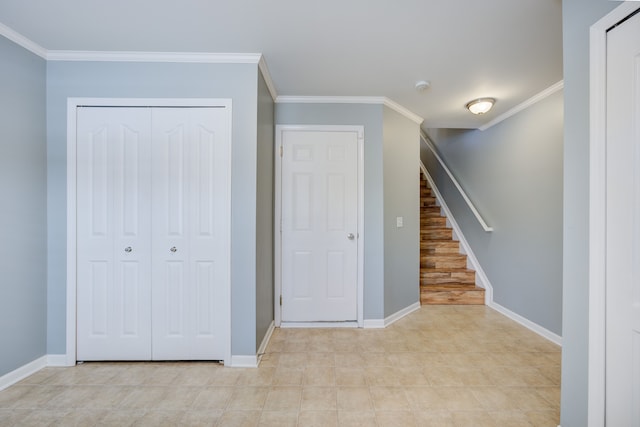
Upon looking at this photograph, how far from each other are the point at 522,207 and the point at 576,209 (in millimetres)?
2018

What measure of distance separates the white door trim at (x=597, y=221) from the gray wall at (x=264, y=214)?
2063mm

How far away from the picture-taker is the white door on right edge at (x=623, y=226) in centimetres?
122

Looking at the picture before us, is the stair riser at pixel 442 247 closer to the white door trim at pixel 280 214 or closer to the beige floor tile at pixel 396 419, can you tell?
the white door trim at pixel 280 214

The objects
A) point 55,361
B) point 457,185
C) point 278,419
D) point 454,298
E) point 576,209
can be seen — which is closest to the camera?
point 576,209

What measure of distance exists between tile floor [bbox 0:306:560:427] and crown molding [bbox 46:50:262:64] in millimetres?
2408

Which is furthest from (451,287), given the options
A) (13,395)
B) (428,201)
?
(13,395)

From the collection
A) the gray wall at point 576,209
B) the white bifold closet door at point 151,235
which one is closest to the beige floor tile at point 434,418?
the gray wall at point 576,209

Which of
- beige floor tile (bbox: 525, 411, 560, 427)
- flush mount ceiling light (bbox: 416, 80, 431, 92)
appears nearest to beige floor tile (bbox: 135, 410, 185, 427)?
beige floor tile (bbox: 525, 411, 560, 427)

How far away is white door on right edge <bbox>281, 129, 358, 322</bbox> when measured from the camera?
3.11 metres

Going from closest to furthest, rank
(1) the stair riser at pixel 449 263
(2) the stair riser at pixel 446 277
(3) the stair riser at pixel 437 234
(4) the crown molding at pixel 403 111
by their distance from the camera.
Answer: (4) the crown molding at pixel 403 111 → (2) the stair riser at pixel 446 277 → (1) the stair riser at pixel 449 263 → (3) the stair riser at pixel 437 234

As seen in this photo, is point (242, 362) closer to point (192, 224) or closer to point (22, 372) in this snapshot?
point (192, 224)

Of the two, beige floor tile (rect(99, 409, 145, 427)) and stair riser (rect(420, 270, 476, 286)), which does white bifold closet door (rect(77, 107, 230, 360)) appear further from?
stair riser (rect(420, 270, 476, 286))

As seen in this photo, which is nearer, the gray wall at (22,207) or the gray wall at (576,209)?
the gray wall at (576,209)

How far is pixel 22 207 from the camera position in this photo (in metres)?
2.09
